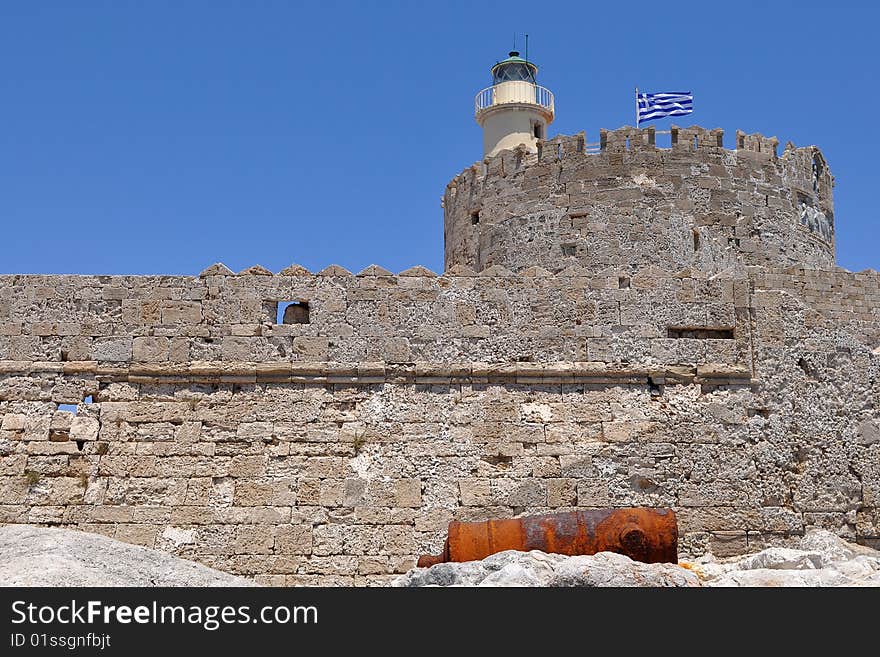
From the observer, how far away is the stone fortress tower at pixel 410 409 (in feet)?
35.9

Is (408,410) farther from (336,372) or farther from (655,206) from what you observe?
(655,206)

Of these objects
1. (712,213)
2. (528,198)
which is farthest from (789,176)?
(528,198)

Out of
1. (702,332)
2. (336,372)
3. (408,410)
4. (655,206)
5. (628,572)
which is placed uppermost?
(655,206)

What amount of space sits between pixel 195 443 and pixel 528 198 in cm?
670

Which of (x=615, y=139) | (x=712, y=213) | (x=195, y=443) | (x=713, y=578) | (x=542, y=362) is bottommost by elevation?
(x=713, y=578)

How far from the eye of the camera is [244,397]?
11.2 m

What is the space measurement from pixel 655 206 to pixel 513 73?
11601mm

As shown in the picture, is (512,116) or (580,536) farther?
(512,116)

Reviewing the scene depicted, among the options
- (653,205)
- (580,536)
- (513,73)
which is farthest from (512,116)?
(580,536)

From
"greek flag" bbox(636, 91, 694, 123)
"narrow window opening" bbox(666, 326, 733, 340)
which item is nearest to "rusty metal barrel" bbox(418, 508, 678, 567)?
"narrow window opening" bbox(666, 326, 733, 340)

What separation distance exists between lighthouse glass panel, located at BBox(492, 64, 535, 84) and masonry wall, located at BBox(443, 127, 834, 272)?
10218 millimetres

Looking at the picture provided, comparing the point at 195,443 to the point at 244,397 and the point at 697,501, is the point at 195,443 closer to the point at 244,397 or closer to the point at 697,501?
the point at 244,397

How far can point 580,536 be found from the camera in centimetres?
931

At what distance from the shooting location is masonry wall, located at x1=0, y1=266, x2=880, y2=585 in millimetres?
10930
